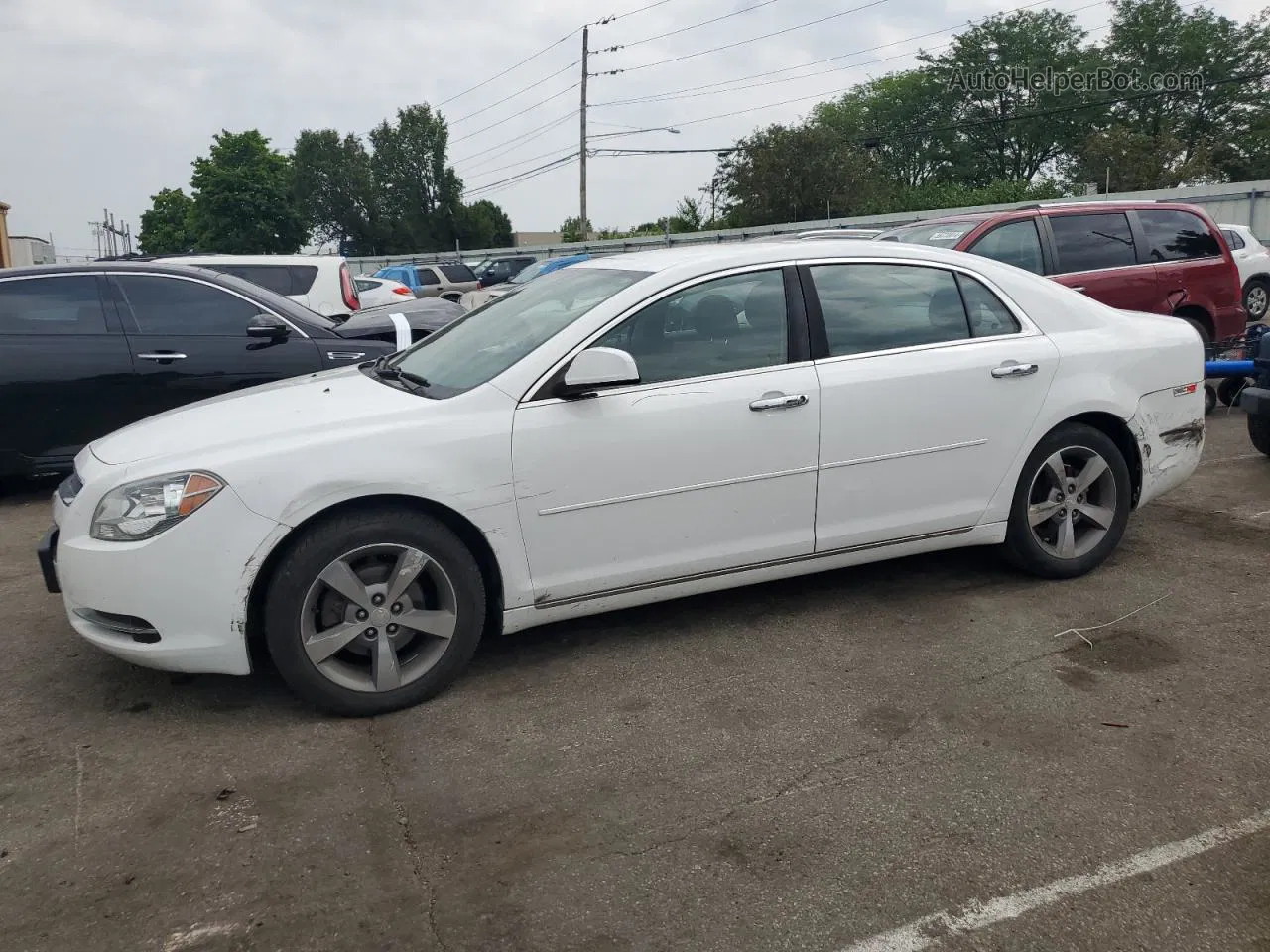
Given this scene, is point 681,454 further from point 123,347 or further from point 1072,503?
point 123,347

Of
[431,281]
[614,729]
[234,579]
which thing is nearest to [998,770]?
[614,729]

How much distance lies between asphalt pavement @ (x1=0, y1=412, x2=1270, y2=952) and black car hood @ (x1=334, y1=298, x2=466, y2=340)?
373 centimetres

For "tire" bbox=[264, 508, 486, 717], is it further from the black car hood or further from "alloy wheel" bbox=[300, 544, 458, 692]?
the black car hood

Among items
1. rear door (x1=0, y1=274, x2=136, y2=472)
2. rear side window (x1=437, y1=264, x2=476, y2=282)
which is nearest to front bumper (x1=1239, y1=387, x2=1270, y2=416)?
rear door (x1=0, y1=274, x2=136, y2=472)

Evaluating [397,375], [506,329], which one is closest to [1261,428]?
[506,329]

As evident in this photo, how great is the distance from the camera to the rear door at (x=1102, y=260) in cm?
840

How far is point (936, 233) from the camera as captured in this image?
29.5 ft

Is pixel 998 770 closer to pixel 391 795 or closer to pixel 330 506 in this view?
pixel 391 795

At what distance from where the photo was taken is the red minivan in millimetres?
8414

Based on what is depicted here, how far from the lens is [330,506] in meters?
3.58

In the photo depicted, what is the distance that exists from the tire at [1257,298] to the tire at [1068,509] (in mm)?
12123

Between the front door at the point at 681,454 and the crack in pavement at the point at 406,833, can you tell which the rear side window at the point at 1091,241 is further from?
the crack in pavement at the point at 406,833

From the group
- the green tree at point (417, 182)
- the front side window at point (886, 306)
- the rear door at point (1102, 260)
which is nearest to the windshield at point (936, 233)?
the rear door at point (1102, 260)

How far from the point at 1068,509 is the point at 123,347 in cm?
583
